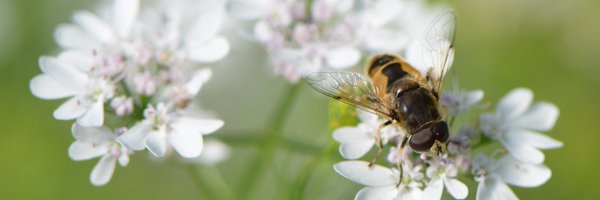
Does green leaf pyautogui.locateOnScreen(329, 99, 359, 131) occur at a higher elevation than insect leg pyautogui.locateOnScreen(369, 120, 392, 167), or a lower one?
higher

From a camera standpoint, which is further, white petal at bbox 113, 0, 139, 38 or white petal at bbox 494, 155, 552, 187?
white petal at bbox 113, 0, 139, 38

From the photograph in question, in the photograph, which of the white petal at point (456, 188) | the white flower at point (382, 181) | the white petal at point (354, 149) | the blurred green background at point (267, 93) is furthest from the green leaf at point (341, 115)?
the blurred green background at point (267, 93)

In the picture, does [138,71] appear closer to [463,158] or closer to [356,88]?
[356,88]

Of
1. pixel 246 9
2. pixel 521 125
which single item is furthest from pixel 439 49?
pixel 246 9

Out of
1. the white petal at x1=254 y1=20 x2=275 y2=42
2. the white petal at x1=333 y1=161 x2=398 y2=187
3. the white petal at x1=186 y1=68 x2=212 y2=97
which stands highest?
the white petal at x1=254 y1=20 x2=275 y2=42

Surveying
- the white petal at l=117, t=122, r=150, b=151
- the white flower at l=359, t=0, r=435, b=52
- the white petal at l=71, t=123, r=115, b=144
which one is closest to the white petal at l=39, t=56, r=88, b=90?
the white petal at l=71, t=123, r=115, b=144

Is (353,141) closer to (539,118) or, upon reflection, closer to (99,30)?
(539,118)

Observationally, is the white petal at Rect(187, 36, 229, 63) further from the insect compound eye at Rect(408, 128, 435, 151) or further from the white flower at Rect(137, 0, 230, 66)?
the insect compound eye at Rect(408, 128, 435, 151)

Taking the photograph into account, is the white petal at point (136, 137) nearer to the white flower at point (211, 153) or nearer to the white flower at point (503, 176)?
the white flower at point (211, 153)
